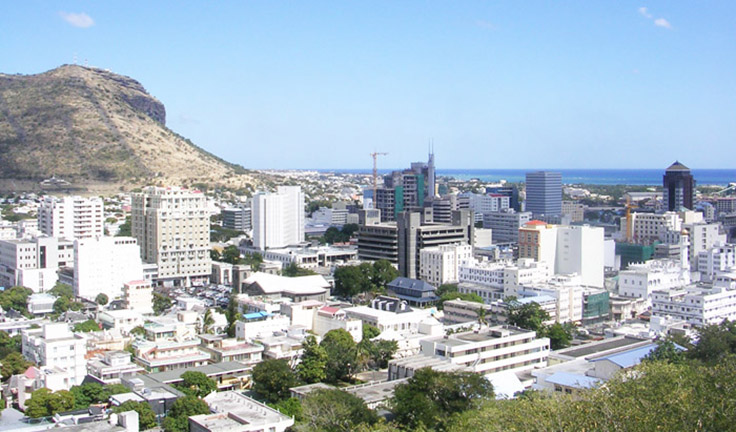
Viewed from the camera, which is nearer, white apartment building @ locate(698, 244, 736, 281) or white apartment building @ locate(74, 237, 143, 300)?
white apartment building @ locate(74, 237, 143, 300)

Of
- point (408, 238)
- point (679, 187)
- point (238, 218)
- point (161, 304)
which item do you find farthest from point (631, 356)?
point (238, 218)

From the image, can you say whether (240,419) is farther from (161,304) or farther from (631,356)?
(161,304)

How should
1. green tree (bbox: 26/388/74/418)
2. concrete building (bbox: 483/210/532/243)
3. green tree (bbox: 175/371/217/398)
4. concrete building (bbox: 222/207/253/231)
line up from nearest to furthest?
1. green tree (bbox: 26/388/74/418)
2. green tree (bbox: 175/371/217/398)
3. concrete building (bbox: 483/210/532/243)
4. concrete building (bbox: 222/207/253/231)

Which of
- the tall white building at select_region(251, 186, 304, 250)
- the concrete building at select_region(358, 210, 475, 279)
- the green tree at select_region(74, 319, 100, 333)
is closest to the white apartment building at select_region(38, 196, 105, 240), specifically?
the tall white building at select_region(251, 186, 304, 250)

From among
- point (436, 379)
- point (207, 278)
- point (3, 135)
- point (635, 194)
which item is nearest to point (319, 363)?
point (436, 379)

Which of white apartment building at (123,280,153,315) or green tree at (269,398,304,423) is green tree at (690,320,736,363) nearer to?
green tree at (269,398,304,423)
